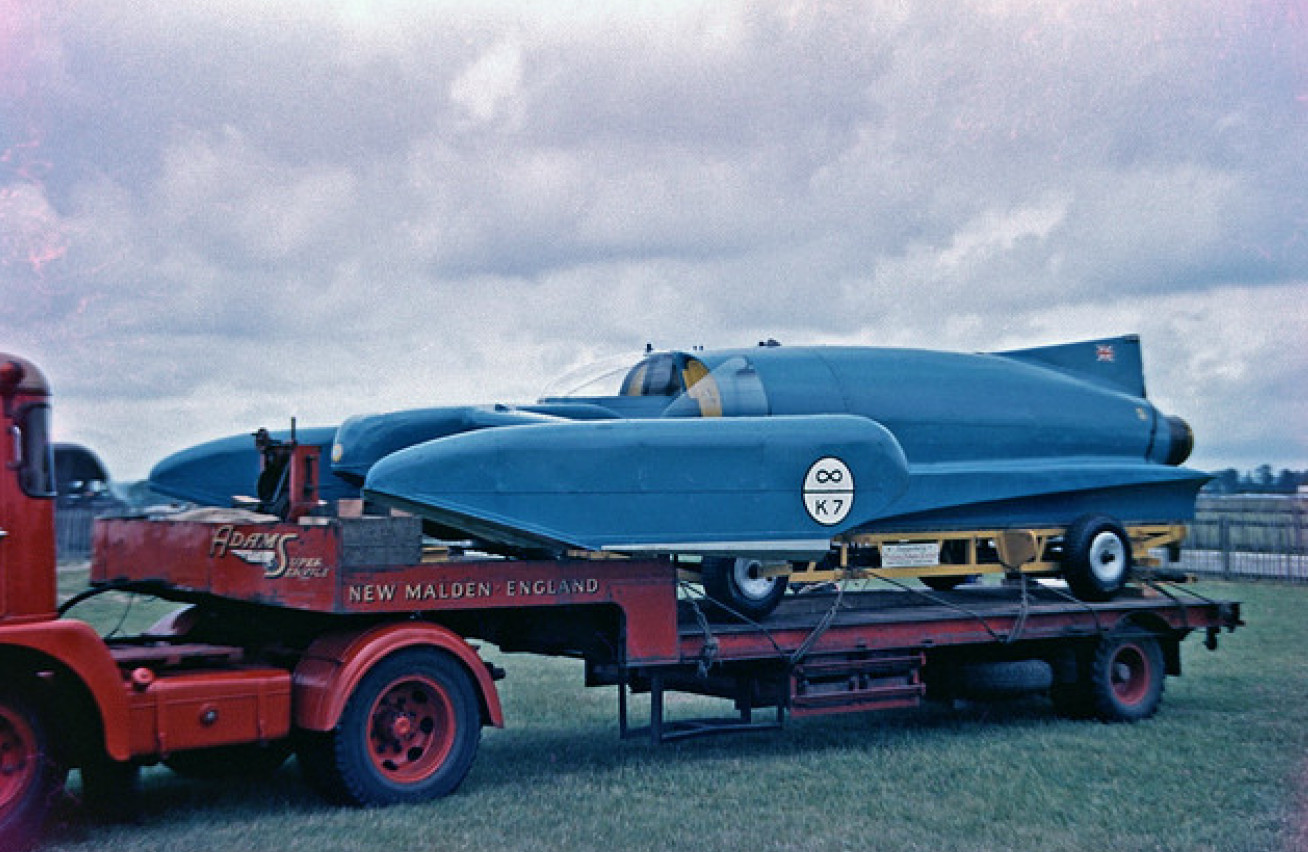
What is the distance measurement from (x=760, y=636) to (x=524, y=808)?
2213mm

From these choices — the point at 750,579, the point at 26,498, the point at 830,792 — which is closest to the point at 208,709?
the point at 26,498

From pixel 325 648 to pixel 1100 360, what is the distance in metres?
8.32

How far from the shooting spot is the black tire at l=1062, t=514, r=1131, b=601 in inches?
440

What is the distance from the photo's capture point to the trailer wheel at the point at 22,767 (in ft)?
20.7

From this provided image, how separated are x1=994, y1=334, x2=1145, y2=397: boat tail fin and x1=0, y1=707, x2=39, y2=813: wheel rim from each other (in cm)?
920

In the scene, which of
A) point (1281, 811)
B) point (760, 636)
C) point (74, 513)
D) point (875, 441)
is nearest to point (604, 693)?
point (760, 636)

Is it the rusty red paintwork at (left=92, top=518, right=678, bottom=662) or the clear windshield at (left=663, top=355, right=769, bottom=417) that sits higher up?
the clear windshield at (left=663, top=355, right=769, bottom=417)

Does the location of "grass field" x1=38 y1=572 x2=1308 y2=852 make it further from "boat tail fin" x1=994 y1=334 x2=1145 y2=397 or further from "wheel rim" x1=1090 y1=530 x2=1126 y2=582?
"boat tail fin" x1=994 y1=334 x2=1145 y2=397

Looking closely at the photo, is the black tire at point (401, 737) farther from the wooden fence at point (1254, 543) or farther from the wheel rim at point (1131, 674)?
the wooden fence at point (1254, 543)

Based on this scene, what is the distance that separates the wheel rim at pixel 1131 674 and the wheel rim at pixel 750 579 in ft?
10.9

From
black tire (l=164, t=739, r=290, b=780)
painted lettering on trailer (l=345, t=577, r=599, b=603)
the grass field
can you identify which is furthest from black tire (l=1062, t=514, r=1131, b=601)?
black tire (l=164, t=739, r=290, b=780)

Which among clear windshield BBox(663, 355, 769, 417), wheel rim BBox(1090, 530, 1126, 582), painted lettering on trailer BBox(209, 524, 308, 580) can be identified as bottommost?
wheel rim BBox(1090, 530, 1126, 582)

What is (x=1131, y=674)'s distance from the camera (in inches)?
436

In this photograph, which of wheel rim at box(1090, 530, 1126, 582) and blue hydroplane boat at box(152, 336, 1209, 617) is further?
wheel rim at box(1090, 530, 1126, 582)
